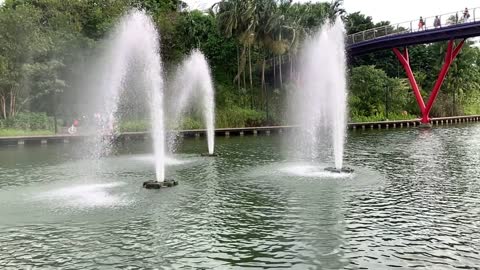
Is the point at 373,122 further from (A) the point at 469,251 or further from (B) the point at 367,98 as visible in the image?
(A) the point at 469,251

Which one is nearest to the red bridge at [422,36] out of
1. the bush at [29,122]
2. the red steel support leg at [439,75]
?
the red steel support leg at [439,75]

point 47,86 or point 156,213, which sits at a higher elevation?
point 47,86

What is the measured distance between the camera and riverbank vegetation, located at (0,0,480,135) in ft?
136

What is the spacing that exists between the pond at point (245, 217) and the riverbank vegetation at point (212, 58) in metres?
22.9

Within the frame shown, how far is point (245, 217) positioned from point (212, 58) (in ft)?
161

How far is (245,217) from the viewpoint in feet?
40.1

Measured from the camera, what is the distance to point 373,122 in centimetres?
5216

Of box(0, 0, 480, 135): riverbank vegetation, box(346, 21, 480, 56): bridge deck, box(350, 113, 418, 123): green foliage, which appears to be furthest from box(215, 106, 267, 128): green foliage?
box(346, 21, 480, 56): bridge deck

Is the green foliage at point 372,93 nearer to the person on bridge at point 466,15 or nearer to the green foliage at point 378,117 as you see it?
the green foliage at point 378,117

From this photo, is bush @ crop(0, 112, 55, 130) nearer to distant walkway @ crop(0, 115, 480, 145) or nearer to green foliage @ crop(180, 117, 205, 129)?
distant walkway @ crop(0, 115, 480, 145)

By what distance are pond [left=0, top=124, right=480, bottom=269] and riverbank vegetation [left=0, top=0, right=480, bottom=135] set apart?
22853mm

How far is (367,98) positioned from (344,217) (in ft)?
158

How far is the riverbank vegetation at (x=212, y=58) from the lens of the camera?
136 ft

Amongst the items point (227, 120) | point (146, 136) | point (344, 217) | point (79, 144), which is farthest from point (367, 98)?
point (344, 217)
